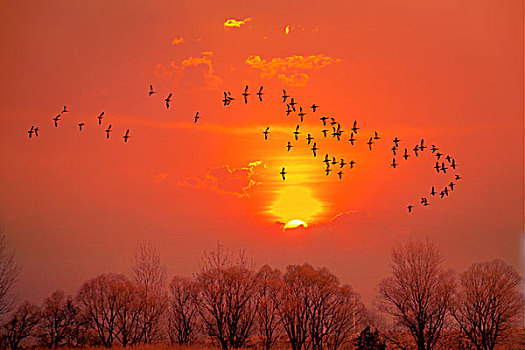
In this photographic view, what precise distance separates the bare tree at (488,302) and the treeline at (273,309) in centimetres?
8

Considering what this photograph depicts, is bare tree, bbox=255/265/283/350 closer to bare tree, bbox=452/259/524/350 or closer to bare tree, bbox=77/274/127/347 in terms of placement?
bare tree, bbox=77/274/127/347

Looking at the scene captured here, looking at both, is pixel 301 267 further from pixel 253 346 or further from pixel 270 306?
pixel 253 346

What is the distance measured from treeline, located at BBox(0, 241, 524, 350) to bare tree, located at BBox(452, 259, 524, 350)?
3.1 inches

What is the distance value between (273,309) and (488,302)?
Answer: 17.4 metres

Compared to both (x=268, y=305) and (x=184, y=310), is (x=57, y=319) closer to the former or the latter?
(x=184, y=310)

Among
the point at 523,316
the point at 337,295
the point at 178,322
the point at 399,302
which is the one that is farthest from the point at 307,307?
the point at 523,316

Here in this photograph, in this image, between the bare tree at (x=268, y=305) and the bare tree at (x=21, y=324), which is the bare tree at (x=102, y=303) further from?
the bare tree at (x=268, y=305)

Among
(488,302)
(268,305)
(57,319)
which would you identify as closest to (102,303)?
(57,319)

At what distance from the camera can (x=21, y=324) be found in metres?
49.2

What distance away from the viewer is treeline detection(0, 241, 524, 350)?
4912 cm

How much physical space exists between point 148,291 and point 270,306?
453 inches

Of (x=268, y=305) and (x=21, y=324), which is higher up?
(x=268, y=305)

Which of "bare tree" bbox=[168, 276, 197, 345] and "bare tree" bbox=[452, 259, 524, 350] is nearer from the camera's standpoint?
"bare tree" bbox=[452, 259, 524, 350]

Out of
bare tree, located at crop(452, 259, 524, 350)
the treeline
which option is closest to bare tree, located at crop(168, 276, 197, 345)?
the treeline
